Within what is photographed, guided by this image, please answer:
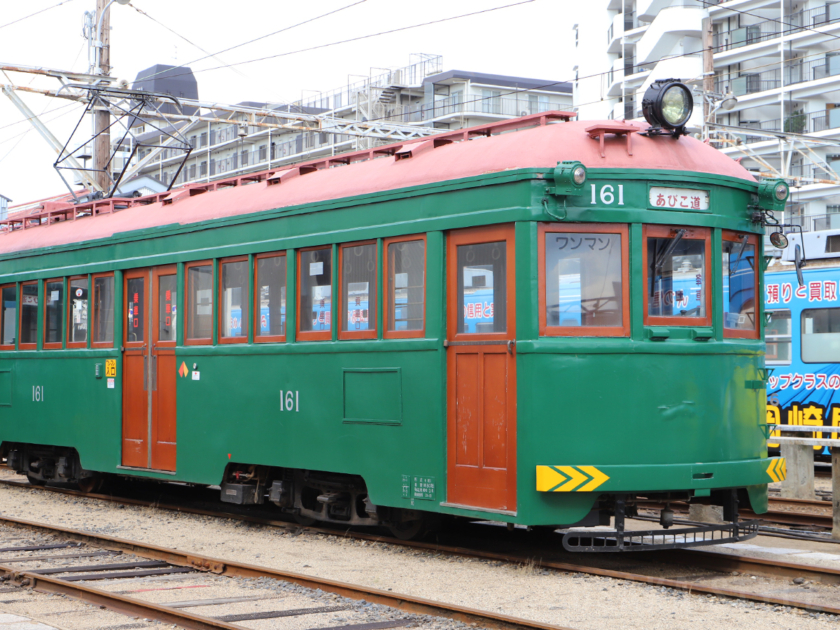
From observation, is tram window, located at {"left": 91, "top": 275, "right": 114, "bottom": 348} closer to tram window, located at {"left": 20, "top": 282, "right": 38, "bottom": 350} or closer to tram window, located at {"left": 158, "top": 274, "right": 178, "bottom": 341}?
tram window, located at {"left": 158, "top": 274, "right": 178, "bottom": 341}

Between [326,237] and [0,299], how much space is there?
688cm

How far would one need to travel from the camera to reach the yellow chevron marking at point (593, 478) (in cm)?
755

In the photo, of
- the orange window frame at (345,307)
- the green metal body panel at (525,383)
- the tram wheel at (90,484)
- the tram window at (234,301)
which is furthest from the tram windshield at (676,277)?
the tram wheel at (90,484)

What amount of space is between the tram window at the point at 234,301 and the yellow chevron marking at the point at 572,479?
3916 mm

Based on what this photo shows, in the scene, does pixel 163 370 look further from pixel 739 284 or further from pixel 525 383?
pixel 739 284

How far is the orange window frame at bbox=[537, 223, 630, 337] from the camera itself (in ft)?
25.5

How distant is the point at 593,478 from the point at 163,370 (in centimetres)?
Result: 547

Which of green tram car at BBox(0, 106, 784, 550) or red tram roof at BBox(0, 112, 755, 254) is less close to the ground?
red tram roof at BBox(0, 112, 755, 254)

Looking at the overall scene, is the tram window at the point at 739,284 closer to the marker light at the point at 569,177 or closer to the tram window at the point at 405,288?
the marker light at the point at 569,177

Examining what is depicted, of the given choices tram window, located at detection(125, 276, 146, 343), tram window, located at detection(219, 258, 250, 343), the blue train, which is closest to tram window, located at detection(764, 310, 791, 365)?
the blue train

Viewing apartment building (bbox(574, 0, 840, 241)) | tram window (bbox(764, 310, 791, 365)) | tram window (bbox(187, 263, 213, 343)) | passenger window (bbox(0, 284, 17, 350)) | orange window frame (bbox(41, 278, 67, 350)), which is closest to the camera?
tram window (bbox(187, 263, 213, 343))

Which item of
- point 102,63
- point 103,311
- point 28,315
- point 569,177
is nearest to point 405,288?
point 569,177

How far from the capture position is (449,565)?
8242 millimetres

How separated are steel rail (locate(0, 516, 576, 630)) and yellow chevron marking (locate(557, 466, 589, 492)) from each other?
1.36 m
